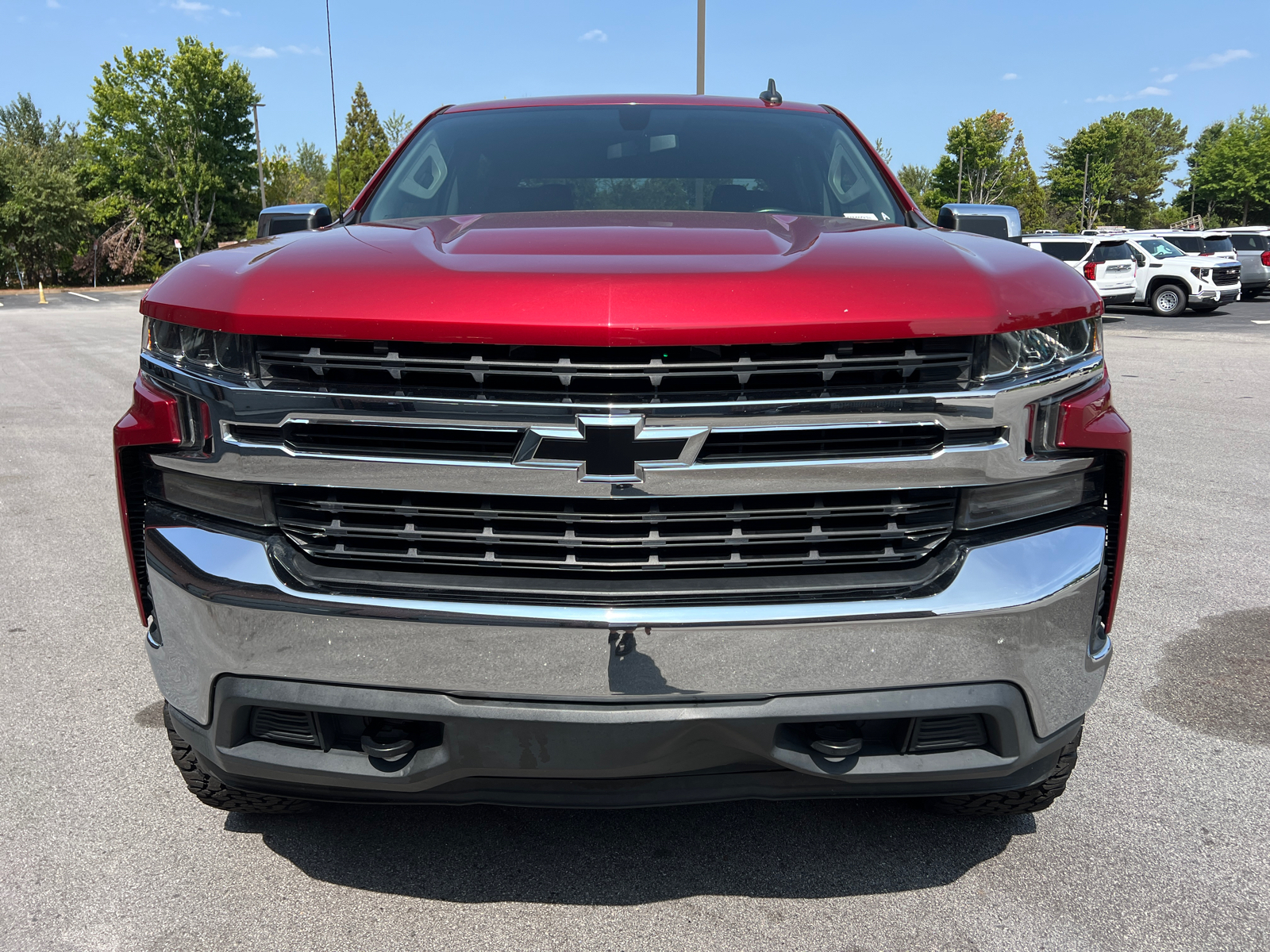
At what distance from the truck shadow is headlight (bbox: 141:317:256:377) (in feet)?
4.02

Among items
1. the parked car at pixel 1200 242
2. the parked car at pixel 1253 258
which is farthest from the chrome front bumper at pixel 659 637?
the parked car at pixel 1253 258

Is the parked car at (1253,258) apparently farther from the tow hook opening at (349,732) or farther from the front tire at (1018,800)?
the tow hook opening at (349,732)

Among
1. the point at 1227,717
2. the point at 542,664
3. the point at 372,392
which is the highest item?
the point at 372,392

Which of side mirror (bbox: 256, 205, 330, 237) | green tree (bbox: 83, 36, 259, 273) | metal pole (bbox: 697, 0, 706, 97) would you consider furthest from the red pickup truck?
green tree (bbox: 83, 36, 259, 273)

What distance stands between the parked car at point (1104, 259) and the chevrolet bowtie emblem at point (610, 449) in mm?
23277

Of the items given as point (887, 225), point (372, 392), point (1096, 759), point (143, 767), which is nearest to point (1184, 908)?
point (1096, 759)

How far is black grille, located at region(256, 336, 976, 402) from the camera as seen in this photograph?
5.99ft

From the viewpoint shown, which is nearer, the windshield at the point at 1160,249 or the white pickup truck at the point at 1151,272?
the white pickup truck at the point at 1151,272

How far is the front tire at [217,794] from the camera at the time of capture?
2.40 m

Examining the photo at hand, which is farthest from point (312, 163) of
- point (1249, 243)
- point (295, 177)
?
point (1249, 243)

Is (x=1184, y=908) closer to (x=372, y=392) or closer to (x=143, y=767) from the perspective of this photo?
(x=372, y=392)

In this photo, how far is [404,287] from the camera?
1885 mm

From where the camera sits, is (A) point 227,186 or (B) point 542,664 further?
(A) point 227,186

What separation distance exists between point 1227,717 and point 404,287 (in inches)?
115
